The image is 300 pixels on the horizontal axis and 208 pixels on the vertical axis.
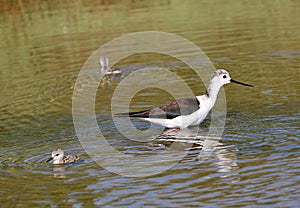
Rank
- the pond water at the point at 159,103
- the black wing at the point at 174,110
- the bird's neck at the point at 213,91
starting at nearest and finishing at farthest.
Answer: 1. the pond water at the point at 159,103
2. the black wing at the point at 174,110
3. the bird's neck at the point at 213,91

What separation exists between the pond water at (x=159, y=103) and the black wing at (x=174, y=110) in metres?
0.42

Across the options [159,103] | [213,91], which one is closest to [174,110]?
[213,91]

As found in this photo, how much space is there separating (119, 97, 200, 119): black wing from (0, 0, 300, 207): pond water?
420 millimetres

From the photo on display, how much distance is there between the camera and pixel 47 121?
40.9 ft

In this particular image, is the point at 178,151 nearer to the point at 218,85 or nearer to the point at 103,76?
the point at 218,85

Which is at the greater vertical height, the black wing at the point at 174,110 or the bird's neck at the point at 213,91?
the bird's neck at the point at 213,91

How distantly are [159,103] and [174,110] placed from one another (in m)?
1.69

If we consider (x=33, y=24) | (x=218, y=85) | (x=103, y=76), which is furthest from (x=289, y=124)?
(x=33, y=24)

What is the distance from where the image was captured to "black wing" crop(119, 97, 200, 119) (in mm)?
11648

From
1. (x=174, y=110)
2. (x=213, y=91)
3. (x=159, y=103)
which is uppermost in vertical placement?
Result: (x=213, y=91)

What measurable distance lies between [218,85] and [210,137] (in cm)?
168

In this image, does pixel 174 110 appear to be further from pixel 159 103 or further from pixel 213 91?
pixel 159 103

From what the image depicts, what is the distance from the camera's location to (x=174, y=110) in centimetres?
1173

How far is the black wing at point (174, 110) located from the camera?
38.2ft
